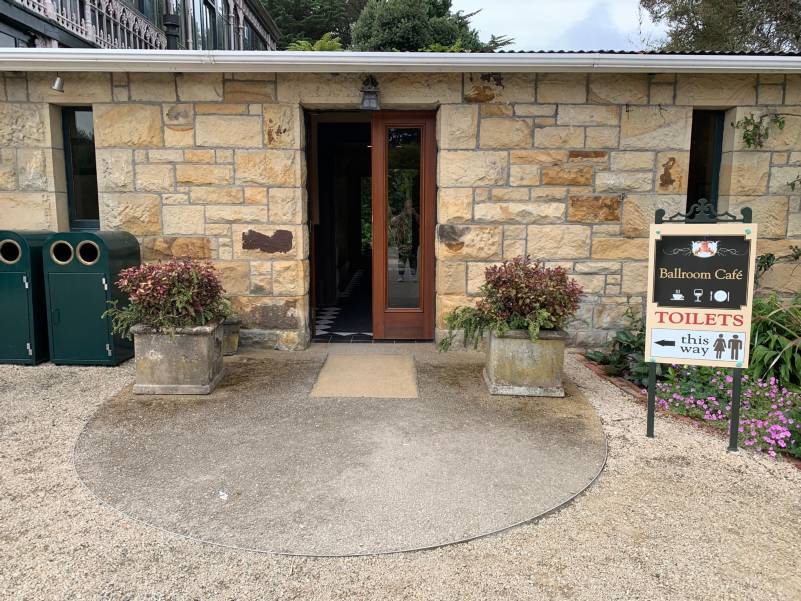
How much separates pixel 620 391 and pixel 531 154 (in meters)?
2.46

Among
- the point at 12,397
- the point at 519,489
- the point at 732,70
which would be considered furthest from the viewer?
the point at 732,70

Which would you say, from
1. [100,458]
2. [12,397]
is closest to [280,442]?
[100,458]

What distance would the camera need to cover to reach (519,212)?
6.08m

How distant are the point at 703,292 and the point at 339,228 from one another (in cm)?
814

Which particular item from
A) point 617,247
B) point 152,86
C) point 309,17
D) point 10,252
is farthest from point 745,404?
point 309,17

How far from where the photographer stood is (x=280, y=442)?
12.7 feet

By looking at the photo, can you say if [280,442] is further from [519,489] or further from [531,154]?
[531,154]

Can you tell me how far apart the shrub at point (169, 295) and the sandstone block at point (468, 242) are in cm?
235

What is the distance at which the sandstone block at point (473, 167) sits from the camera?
19.7 feet

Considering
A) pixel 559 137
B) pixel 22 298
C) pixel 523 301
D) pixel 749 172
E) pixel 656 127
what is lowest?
pixel 22 298

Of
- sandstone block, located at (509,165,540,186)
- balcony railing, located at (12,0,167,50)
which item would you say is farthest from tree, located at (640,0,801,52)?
balcony railing, located at (12,0,167,50)

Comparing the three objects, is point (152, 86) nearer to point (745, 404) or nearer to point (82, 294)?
point (82, 294)

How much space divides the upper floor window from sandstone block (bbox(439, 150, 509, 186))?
3.64m

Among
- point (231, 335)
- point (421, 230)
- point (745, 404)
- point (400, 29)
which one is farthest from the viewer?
point (400, 29)
